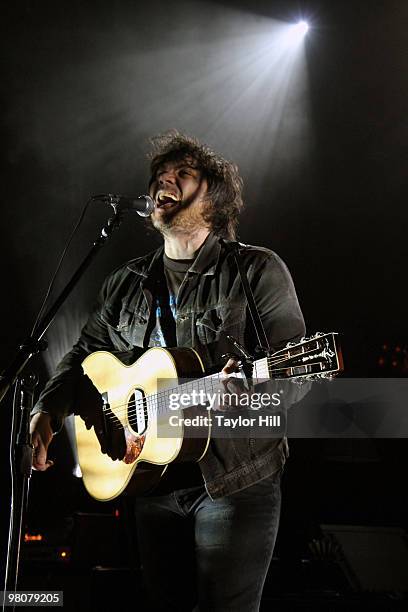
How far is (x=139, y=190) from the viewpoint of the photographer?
19.8 ft

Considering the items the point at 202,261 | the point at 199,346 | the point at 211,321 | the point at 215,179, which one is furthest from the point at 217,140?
the point at 199,346

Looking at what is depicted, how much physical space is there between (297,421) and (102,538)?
4031 millimetres

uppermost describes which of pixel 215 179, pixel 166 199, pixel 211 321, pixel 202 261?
pixel 215 179

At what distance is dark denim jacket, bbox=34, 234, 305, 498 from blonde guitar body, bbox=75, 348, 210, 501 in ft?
0.30

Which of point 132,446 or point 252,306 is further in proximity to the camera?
point 132,446

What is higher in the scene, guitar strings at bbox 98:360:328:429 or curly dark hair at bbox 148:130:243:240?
curly dark hair at bbox 148:130:243:240

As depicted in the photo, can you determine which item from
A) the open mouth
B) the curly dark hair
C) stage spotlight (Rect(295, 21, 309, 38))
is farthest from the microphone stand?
stage spotlight (Rect(295, 21, 309, 38))

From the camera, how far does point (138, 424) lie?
256 cm

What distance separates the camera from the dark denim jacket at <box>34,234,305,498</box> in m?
2.22

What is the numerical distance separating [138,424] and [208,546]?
2.17 ft

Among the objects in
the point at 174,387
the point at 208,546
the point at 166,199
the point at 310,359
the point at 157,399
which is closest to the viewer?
the point at 310,359

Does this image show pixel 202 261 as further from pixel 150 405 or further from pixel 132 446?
pixel 132 446

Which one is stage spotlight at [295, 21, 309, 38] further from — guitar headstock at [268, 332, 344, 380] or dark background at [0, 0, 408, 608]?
guitar headstock at [268, 332, 344, 380]

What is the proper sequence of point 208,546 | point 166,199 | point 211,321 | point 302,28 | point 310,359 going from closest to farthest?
point 310,359
point 208,546
point 211,321
point 166,199
point 302,28
